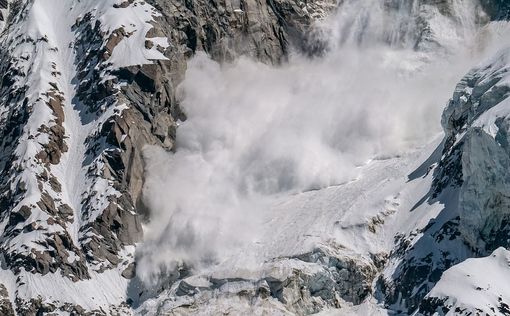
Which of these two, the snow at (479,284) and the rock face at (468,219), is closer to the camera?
the snow at (479,284)

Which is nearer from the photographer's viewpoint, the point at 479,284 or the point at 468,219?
the point at 479,284

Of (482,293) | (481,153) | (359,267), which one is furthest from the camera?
(359,267)

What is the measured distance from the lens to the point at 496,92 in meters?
197

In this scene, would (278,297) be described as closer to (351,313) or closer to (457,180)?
(351,313)

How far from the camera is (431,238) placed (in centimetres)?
19462

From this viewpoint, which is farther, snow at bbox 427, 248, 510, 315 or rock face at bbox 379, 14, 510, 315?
rock face at bbox 379, 14, 510, 315

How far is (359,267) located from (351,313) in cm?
802

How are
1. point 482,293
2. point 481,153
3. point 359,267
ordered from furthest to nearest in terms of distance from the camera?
point 359,267
point 481,153
point 482,293

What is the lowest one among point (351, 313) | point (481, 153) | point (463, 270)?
point (351, 313)

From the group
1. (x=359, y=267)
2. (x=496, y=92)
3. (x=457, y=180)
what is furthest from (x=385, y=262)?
(x=496, y=92)

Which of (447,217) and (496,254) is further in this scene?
(447,217)

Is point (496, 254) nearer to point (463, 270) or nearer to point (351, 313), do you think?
point (463, 270)

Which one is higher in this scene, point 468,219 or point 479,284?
point 468,219

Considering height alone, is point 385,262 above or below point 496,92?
below
